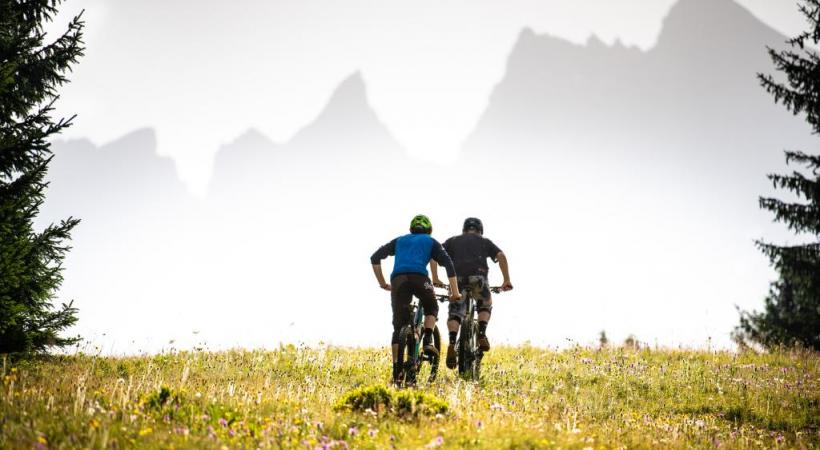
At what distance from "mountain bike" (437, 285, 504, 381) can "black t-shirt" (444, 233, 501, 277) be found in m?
0.35

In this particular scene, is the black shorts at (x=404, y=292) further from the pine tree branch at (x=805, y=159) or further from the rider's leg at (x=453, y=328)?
the pine tree branch at (x=805, y=159)

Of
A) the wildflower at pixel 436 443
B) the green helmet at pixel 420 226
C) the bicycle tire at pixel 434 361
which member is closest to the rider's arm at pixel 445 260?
the green helmet at pixel 420 226

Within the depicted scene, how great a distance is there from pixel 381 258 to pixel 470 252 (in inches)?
75.2

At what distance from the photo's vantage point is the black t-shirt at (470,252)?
362 inches

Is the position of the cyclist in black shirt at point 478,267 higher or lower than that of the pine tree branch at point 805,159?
lower

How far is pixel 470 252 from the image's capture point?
30.4 ft

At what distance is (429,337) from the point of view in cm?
789

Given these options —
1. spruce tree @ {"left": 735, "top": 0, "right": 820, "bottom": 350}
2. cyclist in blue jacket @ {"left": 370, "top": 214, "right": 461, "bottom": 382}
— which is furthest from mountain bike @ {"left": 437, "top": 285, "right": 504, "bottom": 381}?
spruce tree @ {"left": 735, "top": 0, "right": 820, "bottom": 350}

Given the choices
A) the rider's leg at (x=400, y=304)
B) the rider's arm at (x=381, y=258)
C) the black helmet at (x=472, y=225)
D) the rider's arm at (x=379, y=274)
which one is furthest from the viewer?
the black helmet at (x=472, y=225)

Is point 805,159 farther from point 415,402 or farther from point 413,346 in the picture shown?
point 415,402

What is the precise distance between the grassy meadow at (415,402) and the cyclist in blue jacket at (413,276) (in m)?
0.91

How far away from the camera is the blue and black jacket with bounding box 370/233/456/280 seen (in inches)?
302

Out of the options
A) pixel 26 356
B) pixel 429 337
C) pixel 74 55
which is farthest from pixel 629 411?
pixel 74 55

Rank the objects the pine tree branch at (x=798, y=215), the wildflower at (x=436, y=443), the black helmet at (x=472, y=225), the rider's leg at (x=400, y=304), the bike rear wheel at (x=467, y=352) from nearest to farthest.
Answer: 1. the wildflower at (x=436, y=443)
2. the rider's leg at (x=400, y=304)
3. the bike rear wheel at (x=467, y=352)
4. the black helmet at (x=472, y=225)
5. the pine tree branch at (x=798, y=215)
